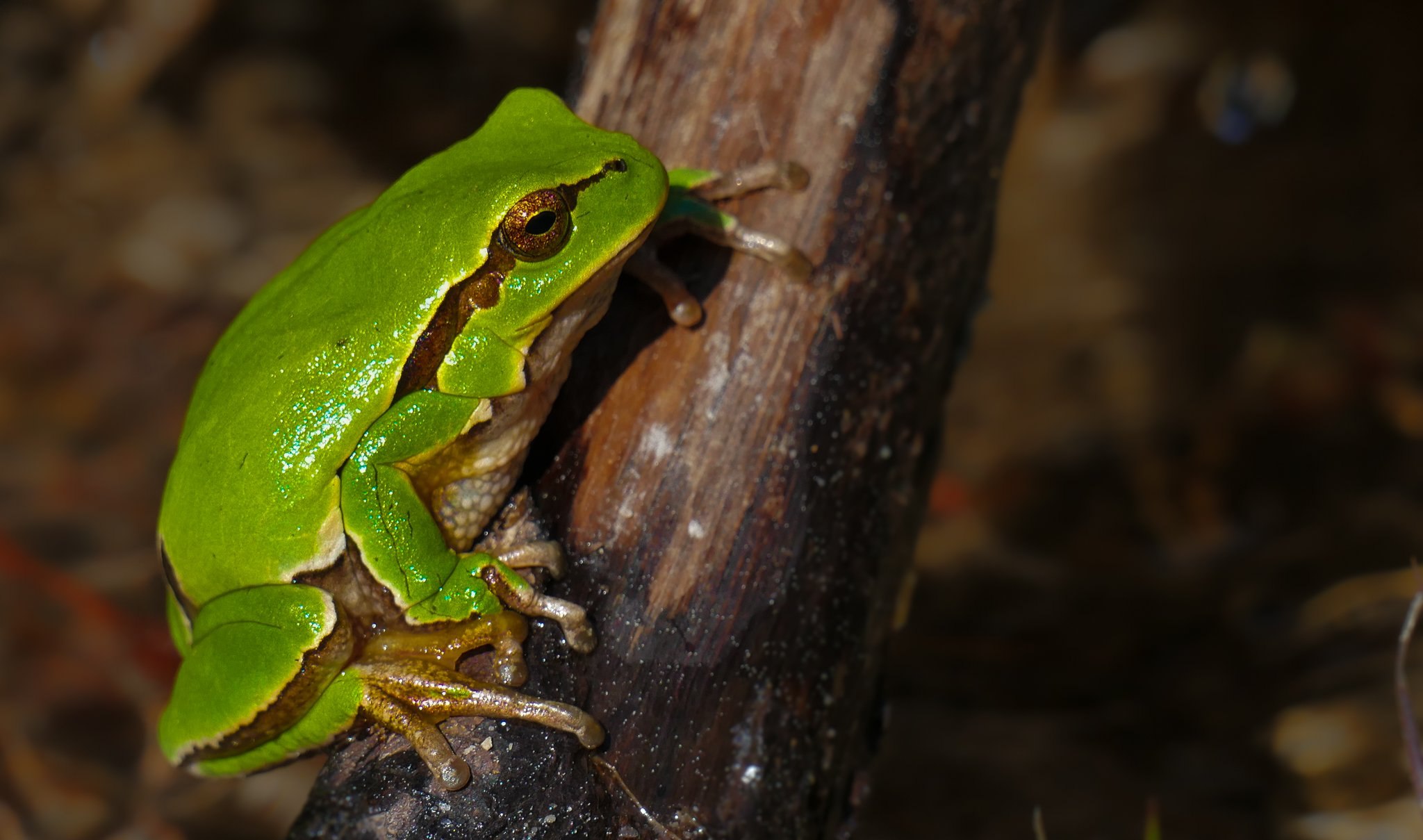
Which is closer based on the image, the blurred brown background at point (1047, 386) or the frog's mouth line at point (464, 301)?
the frog's mouth line at point (464, 301)

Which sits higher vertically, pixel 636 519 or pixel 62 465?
pixel 636 519

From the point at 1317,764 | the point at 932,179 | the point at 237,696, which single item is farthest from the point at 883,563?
the point at 1317,764

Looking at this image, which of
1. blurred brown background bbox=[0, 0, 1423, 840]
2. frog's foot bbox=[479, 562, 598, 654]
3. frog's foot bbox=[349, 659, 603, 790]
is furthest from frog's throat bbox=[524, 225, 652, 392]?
blurred brown background bbox=[0, 0, 1423, 840]

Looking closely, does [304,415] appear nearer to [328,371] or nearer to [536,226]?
[328,371]

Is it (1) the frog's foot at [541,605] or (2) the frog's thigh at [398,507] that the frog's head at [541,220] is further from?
(1) the frog's foot at [541,605]

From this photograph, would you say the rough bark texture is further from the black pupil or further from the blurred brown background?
the blurred brown background

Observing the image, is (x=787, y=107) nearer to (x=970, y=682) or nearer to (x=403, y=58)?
(x=970, y=682)

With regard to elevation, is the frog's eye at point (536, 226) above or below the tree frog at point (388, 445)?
above

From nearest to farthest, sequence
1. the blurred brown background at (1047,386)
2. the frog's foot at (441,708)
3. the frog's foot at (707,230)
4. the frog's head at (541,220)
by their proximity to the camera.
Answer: the frog's foot at (441,708) < the frog's head at (541,220) < the frog's foot at (707,230) < the blurred brown background at (1047,386)

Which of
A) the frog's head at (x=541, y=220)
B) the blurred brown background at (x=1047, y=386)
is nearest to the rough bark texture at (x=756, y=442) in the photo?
the frog's head at (x=541, y=220)
